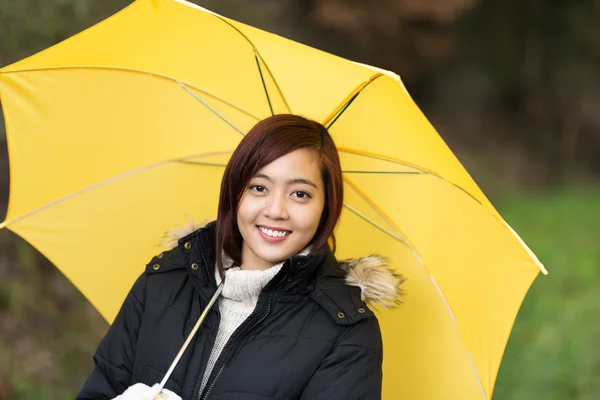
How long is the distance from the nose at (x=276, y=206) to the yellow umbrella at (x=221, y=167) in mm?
314

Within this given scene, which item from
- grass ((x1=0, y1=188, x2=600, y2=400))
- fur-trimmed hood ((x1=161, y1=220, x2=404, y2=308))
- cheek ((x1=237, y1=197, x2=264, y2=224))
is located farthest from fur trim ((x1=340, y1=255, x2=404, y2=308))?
grass ((x1=0, y1=188, x2=600, y2=400))

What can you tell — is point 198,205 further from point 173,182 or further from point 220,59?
point 220,59

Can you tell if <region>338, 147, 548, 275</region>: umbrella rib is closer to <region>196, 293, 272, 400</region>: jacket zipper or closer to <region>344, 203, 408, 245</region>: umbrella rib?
<region>344, 203, 408, 245</region>: umbrella rib

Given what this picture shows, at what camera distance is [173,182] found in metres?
3.26

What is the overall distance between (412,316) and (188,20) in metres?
1.27

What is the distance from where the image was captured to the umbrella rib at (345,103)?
2523 mm

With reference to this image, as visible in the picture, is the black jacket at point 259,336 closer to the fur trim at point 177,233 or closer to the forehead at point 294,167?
the fur trim at point 177,233

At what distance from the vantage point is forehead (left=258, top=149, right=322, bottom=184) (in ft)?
8.71

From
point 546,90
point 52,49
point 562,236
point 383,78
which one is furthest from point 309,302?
point 546,90

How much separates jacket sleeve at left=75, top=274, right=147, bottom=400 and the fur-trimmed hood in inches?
26.9

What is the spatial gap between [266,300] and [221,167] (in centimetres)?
76

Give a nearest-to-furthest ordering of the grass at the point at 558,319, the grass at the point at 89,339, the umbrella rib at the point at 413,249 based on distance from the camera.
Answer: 1. the umbrella rib at the point at 413,249
2. the grass at the point at 89,339
3. the grass at the point at 558,319

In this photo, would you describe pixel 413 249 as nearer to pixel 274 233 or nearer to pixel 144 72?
pixel 274 233

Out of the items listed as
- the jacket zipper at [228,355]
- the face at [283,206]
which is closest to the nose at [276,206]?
the face at [283,206]
